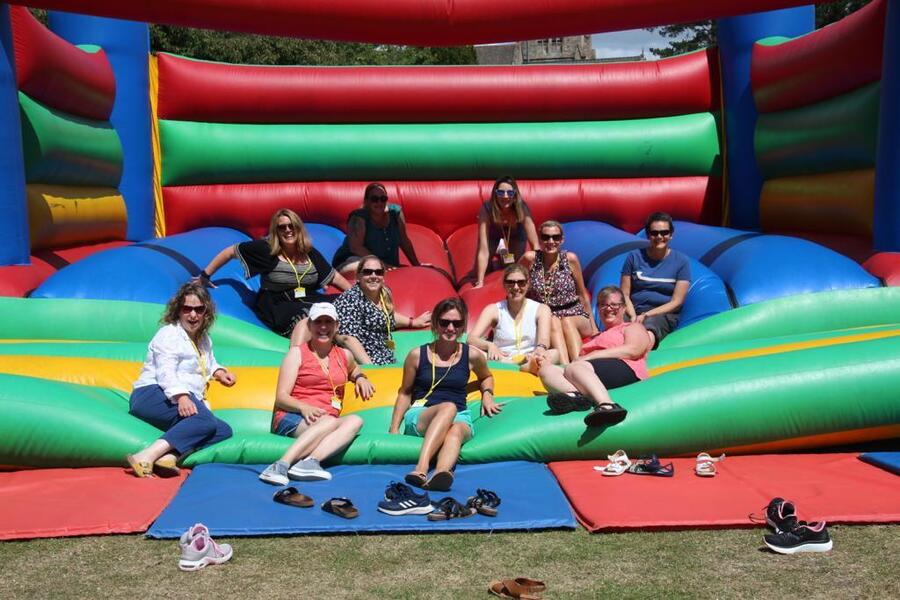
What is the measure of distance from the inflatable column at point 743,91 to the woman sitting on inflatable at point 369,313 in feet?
12.0

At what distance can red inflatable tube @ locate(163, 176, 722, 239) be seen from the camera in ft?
24.5

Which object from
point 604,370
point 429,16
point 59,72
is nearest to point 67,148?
point 59,72

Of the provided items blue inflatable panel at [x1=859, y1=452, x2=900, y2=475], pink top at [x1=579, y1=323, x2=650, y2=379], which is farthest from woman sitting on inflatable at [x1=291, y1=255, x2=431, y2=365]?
blue inflatable panel at [x1=859, y1=452, x2=900, y2=475]

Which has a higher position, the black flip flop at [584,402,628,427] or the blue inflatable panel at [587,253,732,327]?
the blue inflatable panel at [587,253,732,327]

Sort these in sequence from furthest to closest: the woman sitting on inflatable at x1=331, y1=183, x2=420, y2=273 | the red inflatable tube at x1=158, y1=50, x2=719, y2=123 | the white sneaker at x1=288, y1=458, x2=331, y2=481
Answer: the red inflatable tube at x1=158, y1=50, x2=719, y2=123, the woman sitting on inflatable at x1=331, y1=183, x2=420, y2=273, the white sneaker at x1=288, y1=458, x2=331, y2=481

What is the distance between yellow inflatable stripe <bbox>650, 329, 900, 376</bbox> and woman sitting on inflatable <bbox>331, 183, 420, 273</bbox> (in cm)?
253

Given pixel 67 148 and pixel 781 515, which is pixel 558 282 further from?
pixel 67 148

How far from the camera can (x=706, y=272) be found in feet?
17.9

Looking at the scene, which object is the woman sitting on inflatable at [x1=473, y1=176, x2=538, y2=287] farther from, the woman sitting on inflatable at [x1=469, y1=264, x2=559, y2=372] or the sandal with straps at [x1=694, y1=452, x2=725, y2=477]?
the sandal with straps at [x1=694, y1=452, x2=725, y2=477]

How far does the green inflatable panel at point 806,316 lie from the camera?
15.5 feet

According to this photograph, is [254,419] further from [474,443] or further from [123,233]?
[123,233]

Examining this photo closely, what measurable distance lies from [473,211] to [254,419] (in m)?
3.84

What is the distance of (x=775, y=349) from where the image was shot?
4195 millimetres

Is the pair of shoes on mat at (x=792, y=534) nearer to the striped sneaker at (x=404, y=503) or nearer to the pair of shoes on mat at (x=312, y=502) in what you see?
the striped sneaker at (x=404, y=503)
